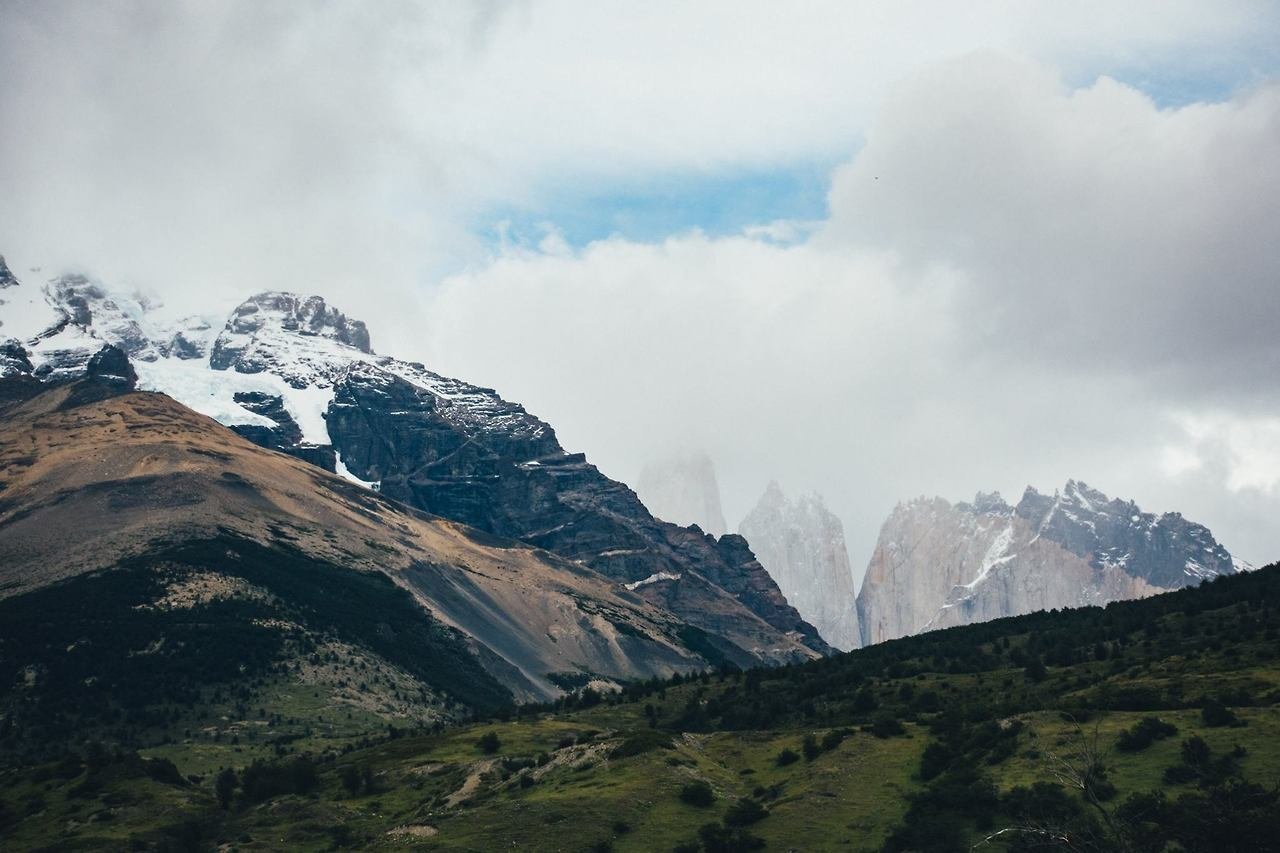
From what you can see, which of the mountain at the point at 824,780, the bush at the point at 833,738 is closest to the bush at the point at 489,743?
the mountain at the point at 824,780

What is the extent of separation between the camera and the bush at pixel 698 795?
142375mm

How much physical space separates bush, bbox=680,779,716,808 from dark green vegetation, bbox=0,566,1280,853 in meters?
0.35

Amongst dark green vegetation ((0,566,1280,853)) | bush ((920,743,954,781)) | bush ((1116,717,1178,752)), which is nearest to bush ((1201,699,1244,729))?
dark green vegetation ((0,566,1280,853))

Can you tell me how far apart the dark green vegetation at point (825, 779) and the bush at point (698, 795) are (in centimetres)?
35

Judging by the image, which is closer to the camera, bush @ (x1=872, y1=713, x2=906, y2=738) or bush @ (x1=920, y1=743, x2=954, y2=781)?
bush @ (x1=920, y1=743, x2=954, y2=781)

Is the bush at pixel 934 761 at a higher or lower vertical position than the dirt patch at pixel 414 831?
higher

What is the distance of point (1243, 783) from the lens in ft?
330

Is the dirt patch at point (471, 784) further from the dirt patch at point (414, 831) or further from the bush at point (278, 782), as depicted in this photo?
the bush at point (278, 782)

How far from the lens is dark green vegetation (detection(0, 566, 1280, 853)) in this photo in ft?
379

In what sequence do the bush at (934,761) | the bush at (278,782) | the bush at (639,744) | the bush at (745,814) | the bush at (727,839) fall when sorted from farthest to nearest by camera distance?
the bush at (278,782) < the bush at (639,744) < the bush at (934,761) < the bush at (745,814) < the bush at (727,839)

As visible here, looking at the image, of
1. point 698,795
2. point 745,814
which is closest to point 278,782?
point 698,795

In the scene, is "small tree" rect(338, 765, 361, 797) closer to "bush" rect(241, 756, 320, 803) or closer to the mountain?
the mountain

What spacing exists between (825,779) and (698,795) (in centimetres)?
1487

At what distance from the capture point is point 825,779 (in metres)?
144
